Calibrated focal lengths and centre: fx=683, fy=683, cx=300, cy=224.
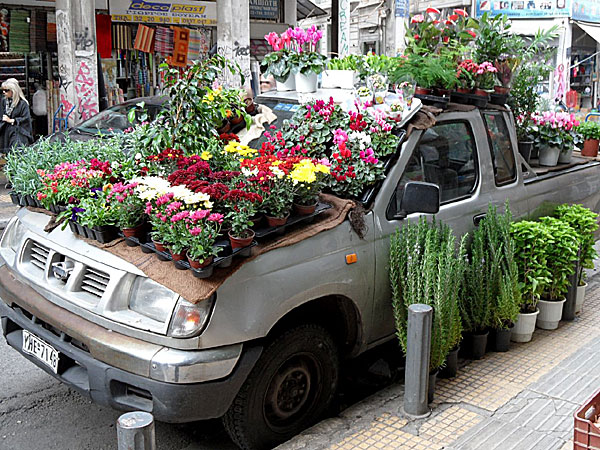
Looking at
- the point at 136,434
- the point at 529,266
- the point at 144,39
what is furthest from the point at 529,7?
the point at 136,434

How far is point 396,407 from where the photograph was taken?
163 inches

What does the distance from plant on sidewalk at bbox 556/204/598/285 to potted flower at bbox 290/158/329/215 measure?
263 centimetres

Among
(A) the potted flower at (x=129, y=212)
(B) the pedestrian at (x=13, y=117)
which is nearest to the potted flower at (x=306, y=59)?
(A) the potted flower at (x=129, y=212)

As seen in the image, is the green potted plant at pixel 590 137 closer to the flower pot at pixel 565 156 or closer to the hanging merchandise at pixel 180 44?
the flower pot at pixel 565 156

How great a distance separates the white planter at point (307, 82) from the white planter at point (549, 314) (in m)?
2.44

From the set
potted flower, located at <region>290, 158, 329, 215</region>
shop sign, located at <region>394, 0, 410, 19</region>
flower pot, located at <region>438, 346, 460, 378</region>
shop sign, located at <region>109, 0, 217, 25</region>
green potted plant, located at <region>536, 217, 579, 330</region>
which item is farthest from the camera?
shop sign, located at <region>394, 0, 410, 19</region>

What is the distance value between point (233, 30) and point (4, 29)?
15.1 feet

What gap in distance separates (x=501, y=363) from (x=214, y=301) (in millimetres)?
2405

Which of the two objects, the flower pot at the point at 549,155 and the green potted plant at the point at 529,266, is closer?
the green potted plant at the point at 529,266

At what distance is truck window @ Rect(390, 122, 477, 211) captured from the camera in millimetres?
4582

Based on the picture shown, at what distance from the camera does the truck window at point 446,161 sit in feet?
15.0

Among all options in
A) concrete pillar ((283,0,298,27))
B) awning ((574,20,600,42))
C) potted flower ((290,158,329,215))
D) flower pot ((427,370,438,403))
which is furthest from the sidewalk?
awning ((574,20,600,42))

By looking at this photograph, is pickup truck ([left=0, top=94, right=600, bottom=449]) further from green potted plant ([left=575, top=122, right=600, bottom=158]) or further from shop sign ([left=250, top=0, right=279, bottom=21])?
shop sign ([left=250, top=0, right=279, bottom=21])

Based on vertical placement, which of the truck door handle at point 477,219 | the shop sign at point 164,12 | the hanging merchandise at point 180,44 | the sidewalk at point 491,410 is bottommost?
the sidewalk at point 491,410
